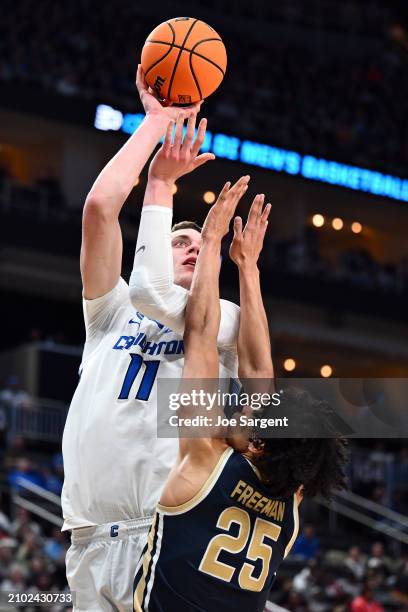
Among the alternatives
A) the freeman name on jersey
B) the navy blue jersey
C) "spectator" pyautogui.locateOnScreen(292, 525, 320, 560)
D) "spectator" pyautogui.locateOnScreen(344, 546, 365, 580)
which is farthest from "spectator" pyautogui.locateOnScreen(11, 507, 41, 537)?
the freeman name on jersey

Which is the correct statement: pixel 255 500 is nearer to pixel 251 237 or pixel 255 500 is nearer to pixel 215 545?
pixel 215 545

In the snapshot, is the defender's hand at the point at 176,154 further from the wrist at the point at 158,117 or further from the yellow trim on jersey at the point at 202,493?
the yellow trim on jersey at the point at 202,493

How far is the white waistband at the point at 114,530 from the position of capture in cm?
436

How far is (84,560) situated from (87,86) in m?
21.3

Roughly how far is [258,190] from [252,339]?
22816 millimetres

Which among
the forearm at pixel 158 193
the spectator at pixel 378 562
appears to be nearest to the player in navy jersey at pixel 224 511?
the forearm at pixel 158 193

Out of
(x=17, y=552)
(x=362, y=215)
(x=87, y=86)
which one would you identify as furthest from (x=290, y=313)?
(x=17, y=552)

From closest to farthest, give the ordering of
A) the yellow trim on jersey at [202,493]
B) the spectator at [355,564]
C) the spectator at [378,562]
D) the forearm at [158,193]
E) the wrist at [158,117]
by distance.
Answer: the yellow trim on jersey at [202,493] < the forearm at [158,193] < the wrist at [158,117] < the spectator at [378,562] < the spectator at [355,564]

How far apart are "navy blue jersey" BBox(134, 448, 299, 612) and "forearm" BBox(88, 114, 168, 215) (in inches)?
44.4

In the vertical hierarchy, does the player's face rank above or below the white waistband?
above

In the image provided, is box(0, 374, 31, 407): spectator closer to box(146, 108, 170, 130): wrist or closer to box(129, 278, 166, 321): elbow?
box(146, 108, 170, 130): wrist

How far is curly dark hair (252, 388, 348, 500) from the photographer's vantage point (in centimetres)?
370

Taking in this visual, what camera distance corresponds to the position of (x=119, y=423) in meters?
4.41

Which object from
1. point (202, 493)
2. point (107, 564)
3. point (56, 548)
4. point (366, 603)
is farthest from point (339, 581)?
point (202, 493)
